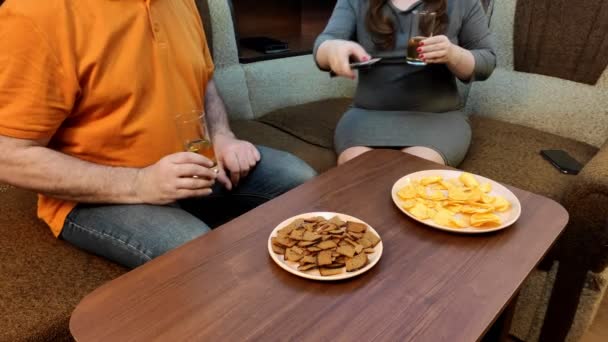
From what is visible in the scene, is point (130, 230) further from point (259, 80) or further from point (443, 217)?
point (259, 80)

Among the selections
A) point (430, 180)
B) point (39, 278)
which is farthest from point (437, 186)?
point (39, 278)

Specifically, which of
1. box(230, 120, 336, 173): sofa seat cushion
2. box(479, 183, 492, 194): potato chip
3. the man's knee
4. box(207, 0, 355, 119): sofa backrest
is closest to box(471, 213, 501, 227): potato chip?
box(479, 183, 492, 194): potato chip

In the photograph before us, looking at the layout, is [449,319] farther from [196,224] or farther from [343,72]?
[343,72]

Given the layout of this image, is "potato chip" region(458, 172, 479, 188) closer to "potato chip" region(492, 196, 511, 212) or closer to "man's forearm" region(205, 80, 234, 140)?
"potato chip" region(492, 196, 511, 212)

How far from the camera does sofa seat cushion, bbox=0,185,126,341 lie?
0.91m

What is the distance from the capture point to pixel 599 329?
160 centimetres

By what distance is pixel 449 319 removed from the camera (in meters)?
0.72

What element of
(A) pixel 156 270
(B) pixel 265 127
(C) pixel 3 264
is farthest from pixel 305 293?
(B) pixel 265 127

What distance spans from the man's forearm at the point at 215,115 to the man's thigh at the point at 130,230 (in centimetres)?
41

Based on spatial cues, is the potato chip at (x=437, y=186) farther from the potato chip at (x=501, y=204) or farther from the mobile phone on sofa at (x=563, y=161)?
the mobile phone on sofa at (x=563, y=161)

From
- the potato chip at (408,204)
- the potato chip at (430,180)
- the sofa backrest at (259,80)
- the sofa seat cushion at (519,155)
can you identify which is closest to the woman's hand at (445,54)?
the sofa seat cushion at (519,155)

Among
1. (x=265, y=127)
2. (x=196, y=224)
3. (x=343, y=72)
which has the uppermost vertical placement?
(x=343, y=72)

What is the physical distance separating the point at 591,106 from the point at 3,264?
7.04 ft

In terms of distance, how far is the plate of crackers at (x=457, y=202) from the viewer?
933 mm
